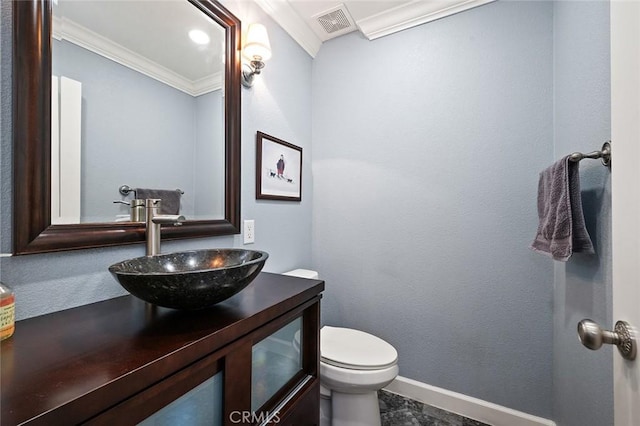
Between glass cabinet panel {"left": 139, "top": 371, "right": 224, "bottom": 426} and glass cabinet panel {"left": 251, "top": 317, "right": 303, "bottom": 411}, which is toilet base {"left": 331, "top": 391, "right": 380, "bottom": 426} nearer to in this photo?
glass cabinet panel {"left": 251, "top": 317, "right": 303, "bottom": 411}

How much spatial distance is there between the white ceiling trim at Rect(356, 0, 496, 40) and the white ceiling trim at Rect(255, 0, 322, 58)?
0.34 meters

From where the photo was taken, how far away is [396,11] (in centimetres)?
163

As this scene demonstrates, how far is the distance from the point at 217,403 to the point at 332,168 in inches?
60.8

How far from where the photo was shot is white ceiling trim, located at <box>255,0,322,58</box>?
1.53 meters

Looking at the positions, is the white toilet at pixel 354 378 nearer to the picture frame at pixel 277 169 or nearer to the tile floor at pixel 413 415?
the tile floor at pixel 413 415

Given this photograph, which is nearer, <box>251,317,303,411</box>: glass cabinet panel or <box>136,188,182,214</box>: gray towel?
<box>251,317,303,411</box>: glass cabinet panel

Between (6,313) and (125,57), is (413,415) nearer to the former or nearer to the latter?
(6,313)

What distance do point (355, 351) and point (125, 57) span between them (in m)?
1.60

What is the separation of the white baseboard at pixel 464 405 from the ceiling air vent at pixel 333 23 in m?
2.34

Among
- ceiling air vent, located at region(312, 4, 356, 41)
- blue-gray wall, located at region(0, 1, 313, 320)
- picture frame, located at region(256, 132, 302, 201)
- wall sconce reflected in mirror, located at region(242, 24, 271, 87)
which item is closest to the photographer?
blue-gray wall, located at region(0, 1, 313, 320)

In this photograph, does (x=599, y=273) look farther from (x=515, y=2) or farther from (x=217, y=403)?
(x=515, y=2)

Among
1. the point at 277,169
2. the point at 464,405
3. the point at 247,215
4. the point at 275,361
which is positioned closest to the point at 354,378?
the point at 275,361

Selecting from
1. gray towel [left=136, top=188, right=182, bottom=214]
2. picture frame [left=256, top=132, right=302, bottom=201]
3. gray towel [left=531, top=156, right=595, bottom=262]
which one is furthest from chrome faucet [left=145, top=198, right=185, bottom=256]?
gray towel [left=531, top=156, right=595, bottom=262]

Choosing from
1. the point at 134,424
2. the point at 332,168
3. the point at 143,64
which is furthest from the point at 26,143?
the point at 332,168
